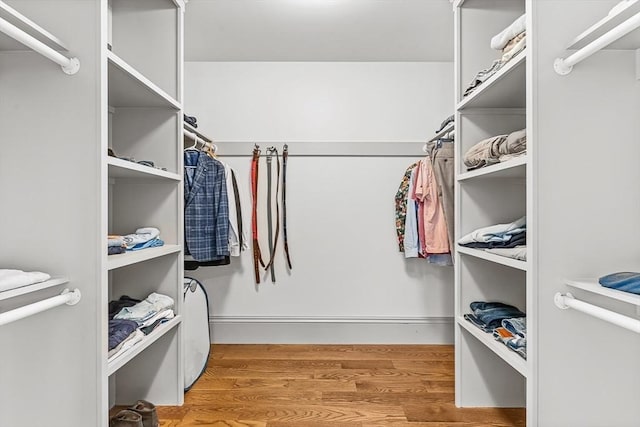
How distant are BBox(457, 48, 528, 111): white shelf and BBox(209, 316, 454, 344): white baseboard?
1.71 m

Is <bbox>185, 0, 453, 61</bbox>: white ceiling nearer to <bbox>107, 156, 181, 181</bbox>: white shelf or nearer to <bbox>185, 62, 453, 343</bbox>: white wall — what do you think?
<bbox>185, 62, 453, 343</bbox>: white wall

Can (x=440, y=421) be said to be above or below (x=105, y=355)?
below

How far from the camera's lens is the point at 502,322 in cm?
168

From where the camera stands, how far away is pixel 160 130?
6.65ft

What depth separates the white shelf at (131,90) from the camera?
58.1 inches

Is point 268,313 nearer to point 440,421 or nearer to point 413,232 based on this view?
point 413,232

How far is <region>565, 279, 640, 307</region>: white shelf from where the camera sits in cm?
100

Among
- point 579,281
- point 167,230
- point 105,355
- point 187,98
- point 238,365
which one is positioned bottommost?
point 238,365

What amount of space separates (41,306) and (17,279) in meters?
0.12

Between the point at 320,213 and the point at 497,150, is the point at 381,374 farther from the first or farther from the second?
the point at 497,150

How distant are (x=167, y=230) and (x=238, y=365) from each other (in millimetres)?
1073

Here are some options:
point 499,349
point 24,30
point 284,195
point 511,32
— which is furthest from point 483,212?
point 24,30

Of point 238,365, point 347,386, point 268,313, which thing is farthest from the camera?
point 268,313

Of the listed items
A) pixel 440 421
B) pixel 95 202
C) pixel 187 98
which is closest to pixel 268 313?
pixel 440 421
